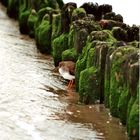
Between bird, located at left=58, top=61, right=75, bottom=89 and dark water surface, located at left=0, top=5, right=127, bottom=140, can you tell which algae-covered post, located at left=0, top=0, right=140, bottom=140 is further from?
dark water surface, located at left=0, top=5, right=127, bottom=140

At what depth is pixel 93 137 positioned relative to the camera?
13.1m

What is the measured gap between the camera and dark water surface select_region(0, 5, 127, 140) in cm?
1328

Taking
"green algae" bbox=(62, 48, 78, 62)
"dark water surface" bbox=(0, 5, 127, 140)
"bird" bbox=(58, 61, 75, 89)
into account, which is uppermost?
"green algae" bbox=(62, 48, 78, 62)

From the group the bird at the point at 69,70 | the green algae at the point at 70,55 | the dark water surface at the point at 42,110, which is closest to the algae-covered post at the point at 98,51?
the green algae at the point at 70,55

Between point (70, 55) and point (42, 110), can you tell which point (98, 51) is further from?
point (70, 55)

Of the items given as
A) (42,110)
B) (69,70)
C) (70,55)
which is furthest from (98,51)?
(70,55)

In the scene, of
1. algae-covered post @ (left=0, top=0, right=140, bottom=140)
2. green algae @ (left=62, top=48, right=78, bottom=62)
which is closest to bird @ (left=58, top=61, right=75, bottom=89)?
algae-covered post @ (left=0, top=0, right=140, bottom=140)

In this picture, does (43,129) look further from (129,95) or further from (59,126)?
(129,95)

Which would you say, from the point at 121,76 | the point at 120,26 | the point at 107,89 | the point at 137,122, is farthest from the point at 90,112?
the point at 120,26

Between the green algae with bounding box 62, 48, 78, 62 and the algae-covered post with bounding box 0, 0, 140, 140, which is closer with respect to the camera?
the algae-covered post with bounding box 0, 0, 140, 140

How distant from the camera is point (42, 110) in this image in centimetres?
1510

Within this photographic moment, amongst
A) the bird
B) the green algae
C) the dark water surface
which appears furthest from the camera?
the green algae

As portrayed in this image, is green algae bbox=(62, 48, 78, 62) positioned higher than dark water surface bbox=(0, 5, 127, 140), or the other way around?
green algae bbox=(62, 48, 78, 62)

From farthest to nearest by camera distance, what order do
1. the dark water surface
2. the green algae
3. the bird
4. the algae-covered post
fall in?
the green algae < the bird < the dark water surface < the algae-covered post
